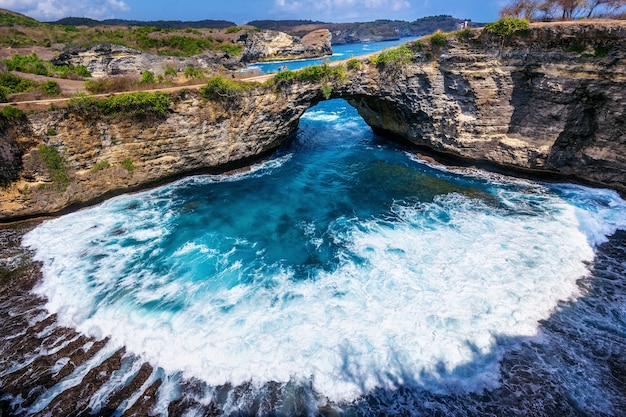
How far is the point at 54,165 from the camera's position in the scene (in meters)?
20.8

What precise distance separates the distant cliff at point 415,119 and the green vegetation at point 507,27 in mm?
311

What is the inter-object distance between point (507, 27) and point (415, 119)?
29.0ft

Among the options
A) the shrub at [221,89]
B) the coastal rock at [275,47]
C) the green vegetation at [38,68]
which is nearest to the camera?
the shrub at [221,89]

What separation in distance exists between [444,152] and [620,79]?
449 inches

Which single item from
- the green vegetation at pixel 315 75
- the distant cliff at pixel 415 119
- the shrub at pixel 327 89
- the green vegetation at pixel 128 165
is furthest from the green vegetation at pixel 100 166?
the shrub at pixel 327 89

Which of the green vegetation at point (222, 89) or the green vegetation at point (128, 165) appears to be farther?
the green vegetation at point (222, 89)

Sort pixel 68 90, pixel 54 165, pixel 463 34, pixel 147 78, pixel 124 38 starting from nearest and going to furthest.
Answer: pixel 54 165 < pixel 463 34 < pixel 68 90 < pixel 147 78 < pixel 124 38

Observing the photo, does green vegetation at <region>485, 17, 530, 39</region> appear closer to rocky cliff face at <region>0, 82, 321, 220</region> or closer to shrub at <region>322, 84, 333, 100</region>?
shrub at <region>322, 84, 333, 100</region>

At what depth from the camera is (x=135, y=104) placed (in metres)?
22.0

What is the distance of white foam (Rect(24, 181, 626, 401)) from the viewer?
12266 mm

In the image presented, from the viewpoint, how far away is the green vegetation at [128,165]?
75.7 ft

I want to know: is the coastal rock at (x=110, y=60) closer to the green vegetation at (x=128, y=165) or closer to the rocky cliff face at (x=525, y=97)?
the green vegetation at (x=128, y=165)

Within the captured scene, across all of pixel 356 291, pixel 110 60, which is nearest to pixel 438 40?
pixel 356 291

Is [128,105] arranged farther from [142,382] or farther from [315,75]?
[142,382]
